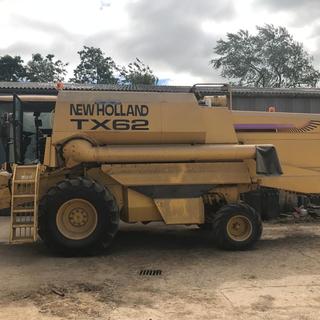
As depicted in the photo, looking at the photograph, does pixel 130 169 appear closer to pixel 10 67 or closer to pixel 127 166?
pixel 127 166

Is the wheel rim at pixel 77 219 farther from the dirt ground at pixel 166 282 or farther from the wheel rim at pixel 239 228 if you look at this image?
the wheel rim at pixel 239 228

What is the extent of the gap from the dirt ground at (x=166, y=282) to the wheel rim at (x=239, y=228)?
306 millimetres

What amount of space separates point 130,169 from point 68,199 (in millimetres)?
1164

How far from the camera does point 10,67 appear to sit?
47.2 metres

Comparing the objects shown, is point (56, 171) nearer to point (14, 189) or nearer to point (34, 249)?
point (14, 189)

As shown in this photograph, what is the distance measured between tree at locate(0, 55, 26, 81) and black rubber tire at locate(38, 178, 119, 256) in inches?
1564

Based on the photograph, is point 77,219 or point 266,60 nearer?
point 77,219

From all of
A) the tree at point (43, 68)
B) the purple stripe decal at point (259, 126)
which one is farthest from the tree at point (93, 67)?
the purple stripe decal at point (259, 126)

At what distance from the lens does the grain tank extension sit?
8977 millimetres

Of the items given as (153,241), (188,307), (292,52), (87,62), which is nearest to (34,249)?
(153,241)

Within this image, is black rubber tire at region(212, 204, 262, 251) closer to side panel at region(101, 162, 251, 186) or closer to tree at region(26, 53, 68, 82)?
side panel at region(101, 162, 251, 186)

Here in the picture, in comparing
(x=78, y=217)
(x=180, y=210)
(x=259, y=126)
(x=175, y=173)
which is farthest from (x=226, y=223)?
(x=78, y=217)

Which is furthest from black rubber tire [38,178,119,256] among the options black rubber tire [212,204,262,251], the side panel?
black rubber tire [212,204,262,251]

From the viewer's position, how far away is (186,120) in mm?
9531
